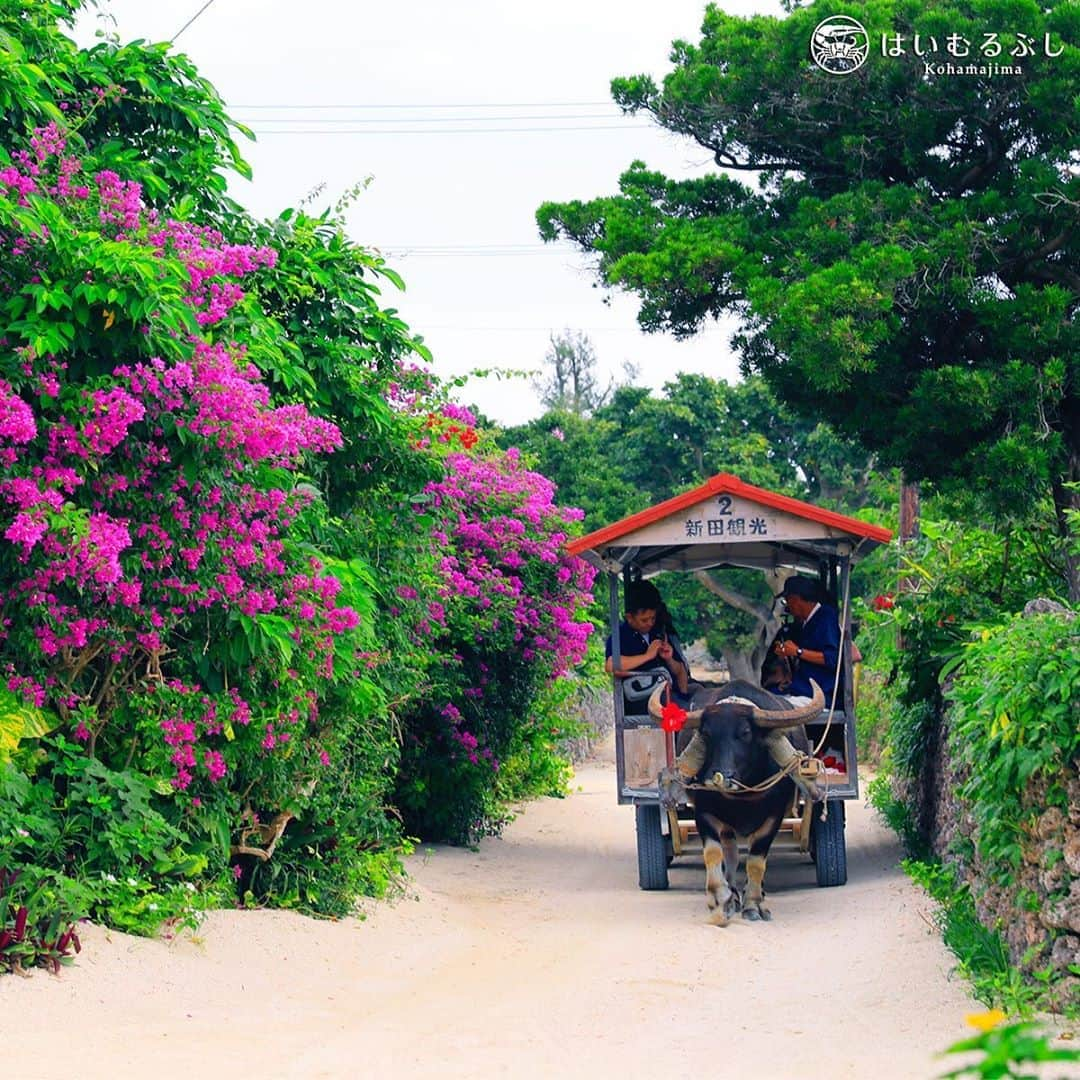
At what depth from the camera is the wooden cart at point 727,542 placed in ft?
38.4

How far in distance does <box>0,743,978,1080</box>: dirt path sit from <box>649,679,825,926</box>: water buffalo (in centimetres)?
33

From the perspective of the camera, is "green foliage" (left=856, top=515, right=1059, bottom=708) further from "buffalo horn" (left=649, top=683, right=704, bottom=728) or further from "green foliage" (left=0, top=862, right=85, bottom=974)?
"green foliage" (left=0, top=862, right=85, bottom=974)

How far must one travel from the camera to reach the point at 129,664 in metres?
8.31

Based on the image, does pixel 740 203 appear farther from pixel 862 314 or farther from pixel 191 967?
pixel 191 967

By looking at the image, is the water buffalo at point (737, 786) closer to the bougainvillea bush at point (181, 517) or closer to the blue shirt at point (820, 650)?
the blue shirt at point (820, 650)

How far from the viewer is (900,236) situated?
1211cm

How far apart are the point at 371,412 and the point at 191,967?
369 cm

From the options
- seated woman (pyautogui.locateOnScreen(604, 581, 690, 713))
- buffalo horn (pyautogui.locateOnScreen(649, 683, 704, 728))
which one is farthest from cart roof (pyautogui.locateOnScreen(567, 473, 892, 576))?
buffalo horn (pyautogui.locateOnScreen(649, 683, 704, 728))

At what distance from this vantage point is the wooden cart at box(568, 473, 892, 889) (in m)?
11.7

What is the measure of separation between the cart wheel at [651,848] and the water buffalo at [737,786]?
97cm

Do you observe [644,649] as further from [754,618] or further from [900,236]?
[754,618]

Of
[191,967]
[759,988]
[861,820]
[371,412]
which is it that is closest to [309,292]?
[371,412]

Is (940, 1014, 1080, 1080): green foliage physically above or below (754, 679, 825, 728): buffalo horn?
below

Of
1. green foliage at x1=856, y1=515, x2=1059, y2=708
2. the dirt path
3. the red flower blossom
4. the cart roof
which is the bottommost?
the dirt path
